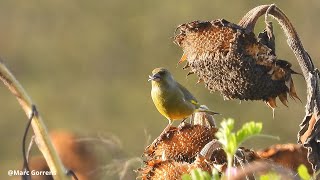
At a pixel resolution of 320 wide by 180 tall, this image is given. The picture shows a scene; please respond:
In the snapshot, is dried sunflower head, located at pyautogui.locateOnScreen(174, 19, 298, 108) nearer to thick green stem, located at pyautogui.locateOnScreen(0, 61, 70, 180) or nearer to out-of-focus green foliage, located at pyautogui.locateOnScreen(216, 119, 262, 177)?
thick green stem, located at pyautogui.locateOnScreen(0, 61, 70, 180)

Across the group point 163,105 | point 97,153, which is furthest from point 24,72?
point 163,105

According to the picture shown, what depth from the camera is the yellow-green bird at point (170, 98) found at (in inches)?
106

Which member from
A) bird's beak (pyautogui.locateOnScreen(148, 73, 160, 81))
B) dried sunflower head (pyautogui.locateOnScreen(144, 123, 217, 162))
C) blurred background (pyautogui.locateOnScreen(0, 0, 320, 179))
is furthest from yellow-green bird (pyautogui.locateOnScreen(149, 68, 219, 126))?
blurred background (pyautogui.locateOnScreen(0, 0, 320, 179))

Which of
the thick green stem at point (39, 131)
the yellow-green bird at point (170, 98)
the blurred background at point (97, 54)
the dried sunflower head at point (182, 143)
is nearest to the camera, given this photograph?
the thick green stem at point (39, 131)

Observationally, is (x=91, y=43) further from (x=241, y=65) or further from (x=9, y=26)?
(x=241, y=65)

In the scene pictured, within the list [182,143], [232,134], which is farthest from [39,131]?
[182,143]

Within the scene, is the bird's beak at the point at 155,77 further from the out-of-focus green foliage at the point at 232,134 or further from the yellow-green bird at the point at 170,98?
the out-of-focus green foliage at the point at 232,134

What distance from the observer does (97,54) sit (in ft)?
36.7

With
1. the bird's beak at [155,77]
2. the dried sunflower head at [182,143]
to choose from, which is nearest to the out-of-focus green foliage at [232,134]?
the dried sunflower head at [182,143]

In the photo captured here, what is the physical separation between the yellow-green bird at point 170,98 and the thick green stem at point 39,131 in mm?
1193

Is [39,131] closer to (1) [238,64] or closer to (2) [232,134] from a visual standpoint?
(2) [232,134]

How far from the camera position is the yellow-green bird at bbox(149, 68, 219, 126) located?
2688mm

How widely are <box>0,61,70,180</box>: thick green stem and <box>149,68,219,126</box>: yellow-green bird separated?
1.19 meters

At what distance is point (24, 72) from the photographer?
10789 mm
